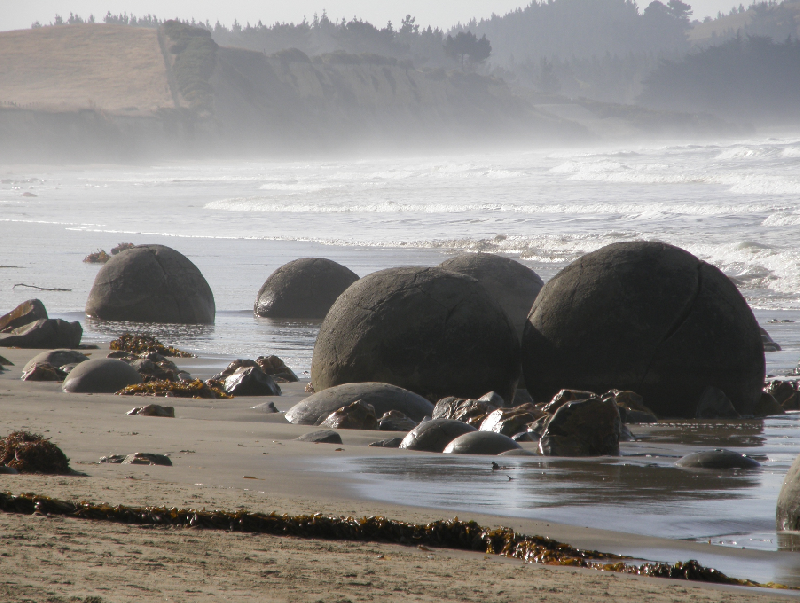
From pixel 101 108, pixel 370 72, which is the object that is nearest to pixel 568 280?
pixel 101 108

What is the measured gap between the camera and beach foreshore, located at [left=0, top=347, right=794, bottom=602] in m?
2.59

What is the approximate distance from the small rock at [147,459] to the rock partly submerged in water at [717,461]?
2726 mm

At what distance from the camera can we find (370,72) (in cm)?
13300

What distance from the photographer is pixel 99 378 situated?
302 inches

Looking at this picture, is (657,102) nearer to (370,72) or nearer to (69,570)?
(370,72)

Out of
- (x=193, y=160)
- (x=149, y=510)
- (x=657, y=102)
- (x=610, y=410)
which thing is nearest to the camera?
(x=149, y=510)

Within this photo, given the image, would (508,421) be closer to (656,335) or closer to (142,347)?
(656,335)

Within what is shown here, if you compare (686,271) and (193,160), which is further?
(193,160)

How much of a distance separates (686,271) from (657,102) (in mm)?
177761

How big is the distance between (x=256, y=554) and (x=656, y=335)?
4.65 meters

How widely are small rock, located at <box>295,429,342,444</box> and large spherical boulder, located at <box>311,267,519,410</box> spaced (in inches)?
58.7

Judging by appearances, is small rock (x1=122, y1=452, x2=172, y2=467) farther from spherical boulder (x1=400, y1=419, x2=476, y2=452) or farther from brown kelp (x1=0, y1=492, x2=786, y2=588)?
A: spherical boulder (x1=400, y1=419, x2=476, y2=452)

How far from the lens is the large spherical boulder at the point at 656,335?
698 centimetres

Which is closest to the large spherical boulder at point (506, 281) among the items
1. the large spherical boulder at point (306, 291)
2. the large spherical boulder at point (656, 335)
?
the large spherical boulder at point (656, 335)
